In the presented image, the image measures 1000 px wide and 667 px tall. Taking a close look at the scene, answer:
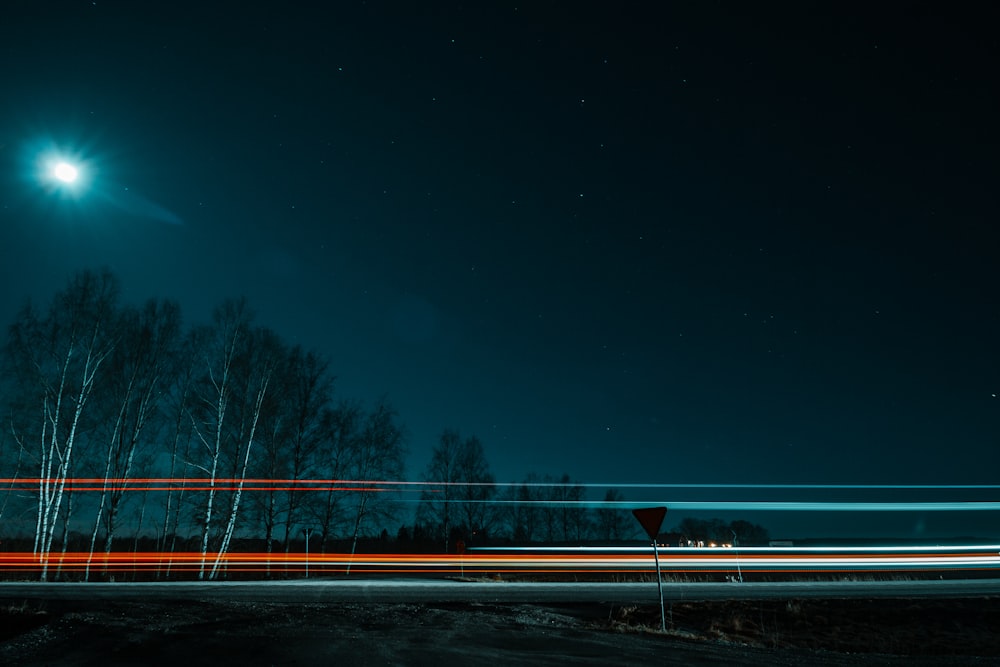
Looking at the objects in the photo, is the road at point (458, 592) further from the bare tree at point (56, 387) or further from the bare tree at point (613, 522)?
the bare tree at point (613, 522)

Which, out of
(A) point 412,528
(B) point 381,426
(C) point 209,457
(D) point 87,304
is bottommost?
(A) point 412,528

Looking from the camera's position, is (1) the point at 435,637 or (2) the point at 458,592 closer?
(1) the point at 435,637

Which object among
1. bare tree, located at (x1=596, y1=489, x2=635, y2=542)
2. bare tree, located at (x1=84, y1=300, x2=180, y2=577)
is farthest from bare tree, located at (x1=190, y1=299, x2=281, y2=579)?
bare tree, located at (x1=596, y1=489, x2=635, y2=542)

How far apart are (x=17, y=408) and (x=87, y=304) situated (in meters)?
4.90

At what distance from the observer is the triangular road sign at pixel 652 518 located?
1297 cm

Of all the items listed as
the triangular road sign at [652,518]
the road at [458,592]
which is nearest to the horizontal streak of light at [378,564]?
the road at [458,592]

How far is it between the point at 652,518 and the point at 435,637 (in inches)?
224

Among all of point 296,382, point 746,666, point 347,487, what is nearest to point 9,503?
point 296,382

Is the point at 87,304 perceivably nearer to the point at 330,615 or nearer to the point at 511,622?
the point at 330,615

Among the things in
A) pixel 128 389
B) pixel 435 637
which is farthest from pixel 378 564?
pixel 435 637

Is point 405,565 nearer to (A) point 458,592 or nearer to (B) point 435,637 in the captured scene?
(A) point 458,592

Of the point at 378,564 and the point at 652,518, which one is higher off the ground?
the point at 652,518

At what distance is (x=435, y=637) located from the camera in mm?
9328

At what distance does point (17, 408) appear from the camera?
25.0 meters
